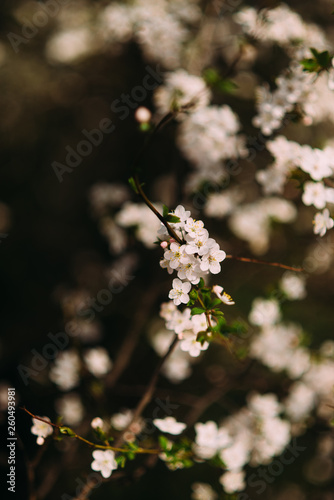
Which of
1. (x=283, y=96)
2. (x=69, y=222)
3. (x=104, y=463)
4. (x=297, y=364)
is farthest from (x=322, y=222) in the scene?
(x=69, y=222)

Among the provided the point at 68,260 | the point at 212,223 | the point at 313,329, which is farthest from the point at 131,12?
the point at 313,329

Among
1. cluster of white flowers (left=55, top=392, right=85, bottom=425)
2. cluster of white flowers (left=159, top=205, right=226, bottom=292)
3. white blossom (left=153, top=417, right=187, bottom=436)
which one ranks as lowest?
cluster of white flowers (left=55, top=392, right=85, bottom=425)

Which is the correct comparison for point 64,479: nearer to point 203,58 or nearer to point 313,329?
point 313,329

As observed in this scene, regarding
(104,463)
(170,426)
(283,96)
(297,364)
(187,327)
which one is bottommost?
(297,364)

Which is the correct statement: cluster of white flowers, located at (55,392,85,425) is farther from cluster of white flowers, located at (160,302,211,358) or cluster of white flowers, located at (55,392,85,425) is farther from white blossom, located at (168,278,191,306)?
white blossom, located at (168,278,191,306)

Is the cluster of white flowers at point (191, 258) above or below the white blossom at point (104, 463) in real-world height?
above

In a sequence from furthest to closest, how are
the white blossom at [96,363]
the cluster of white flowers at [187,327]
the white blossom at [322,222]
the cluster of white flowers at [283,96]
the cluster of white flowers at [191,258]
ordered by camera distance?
the white blossom at [96,363] → the cluster of white flowers at [283,96] → the white blossom at [322,222] → the cluster of white flowers at [187,327] → the cluster of white flowers at [191,258]

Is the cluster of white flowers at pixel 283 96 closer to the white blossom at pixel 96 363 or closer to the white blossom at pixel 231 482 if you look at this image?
the white blossom at pixel 231 482

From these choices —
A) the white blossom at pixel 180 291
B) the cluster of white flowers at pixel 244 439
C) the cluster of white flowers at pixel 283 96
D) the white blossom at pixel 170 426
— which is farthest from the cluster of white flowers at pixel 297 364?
the white blossom at pixel 180 291

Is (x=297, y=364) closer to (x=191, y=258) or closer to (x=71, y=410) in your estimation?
(x=71, y=410)

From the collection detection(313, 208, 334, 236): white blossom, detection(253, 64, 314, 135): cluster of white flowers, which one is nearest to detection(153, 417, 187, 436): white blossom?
detection(313, 208, 334, 236): white blossom

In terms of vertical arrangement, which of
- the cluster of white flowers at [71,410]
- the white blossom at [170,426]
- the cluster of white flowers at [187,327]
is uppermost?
the cluster of white flowers at [187,327]
